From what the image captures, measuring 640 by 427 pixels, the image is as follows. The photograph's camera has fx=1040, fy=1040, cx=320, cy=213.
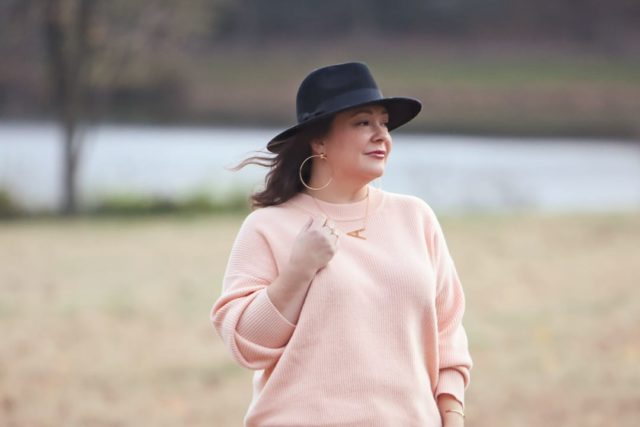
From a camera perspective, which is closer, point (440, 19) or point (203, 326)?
point (203, 326)

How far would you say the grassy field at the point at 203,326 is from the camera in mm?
4852

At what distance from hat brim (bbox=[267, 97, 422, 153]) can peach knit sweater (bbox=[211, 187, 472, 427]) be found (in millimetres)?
167

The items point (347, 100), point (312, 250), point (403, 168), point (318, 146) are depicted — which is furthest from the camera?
point (403, 168)

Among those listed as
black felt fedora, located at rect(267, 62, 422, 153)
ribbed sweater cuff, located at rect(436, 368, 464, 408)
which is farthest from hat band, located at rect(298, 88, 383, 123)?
ribbed sweater cuff, located at rect(436, 368, 464, 408)

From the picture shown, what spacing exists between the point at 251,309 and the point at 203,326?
4.31m

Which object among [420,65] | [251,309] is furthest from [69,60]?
[251,309]

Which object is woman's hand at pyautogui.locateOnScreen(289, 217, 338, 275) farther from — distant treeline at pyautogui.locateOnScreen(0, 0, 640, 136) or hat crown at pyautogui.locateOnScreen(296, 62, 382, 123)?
distant treeline at pyautogui.locateOnScreen(0, 0, 640, 136)

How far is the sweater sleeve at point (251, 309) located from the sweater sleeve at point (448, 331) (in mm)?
362

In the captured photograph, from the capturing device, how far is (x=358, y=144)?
2205 millimetres

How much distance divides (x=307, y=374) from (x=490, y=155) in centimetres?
1410

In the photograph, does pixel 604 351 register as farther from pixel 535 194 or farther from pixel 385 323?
pixel 535 194

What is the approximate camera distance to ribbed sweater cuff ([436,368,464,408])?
88.4 inches

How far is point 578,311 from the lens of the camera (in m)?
6.62

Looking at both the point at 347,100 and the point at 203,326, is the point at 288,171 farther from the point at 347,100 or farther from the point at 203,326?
the point at 203,326
